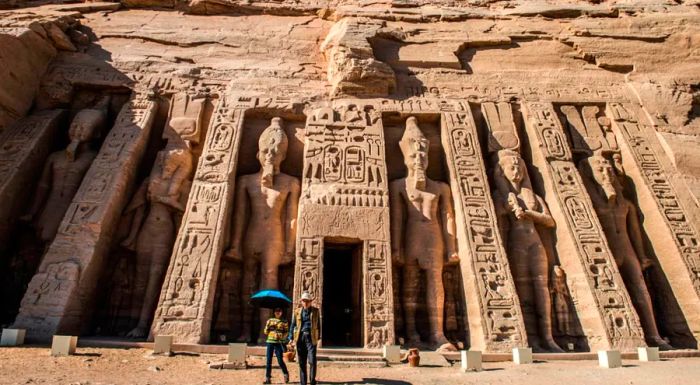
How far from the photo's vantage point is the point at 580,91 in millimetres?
10398

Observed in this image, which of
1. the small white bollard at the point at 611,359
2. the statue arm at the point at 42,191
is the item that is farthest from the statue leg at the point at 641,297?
the statue arm at the point at 42,191

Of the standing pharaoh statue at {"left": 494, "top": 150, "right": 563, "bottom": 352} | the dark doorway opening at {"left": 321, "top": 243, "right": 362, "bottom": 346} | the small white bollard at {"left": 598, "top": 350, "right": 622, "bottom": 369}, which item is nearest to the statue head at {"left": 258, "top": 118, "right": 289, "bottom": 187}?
the dark doorway opening at {"left": 321, "top": 243, "right": 362, "bottom": 346}

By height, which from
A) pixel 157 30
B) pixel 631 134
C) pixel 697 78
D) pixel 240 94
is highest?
pixel 157 30

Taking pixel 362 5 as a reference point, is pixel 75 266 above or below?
below

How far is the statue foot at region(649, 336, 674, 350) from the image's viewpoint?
703cm

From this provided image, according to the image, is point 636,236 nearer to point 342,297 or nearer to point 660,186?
point 660,186

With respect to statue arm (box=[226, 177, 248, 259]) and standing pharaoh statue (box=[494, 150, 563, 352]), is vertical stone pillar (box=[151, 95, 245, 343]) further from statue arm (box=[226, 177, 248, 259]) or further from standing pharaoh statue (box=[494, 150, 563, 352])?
standing pharaoh statue (box=[494, 150, 563, 352])

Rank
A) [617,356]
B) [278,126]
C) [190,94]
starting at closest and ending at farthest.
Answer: [617,356]
[278,126]
[190,94]

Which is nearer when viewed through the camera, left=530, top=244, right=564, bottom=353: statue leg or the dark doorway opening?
left=530, top=244, right=564, bottom=353: statue leg

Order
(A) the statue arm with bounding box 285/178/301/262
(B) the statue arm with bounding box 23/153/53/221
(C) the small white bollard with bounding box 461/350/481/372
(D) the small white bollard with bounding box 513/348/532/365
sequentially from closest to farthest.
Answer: (C) the small white bollard with bounding box 461/350/481/372
(D) the small white bollard with bounding box 513/348/532/365
(A) the statue arm with bounding box 285/178/301/262
(B) the statue arm with bounding box 23/153/53/221

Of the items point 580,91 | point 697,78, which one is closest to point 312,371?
point 580,91

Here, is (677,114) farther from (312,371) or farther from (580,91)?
(312,371)

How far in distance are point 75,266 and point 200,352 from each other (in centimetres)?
251

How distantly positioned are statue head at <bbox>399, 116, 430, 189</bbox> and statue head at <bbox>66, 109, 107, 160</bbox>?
615cm
